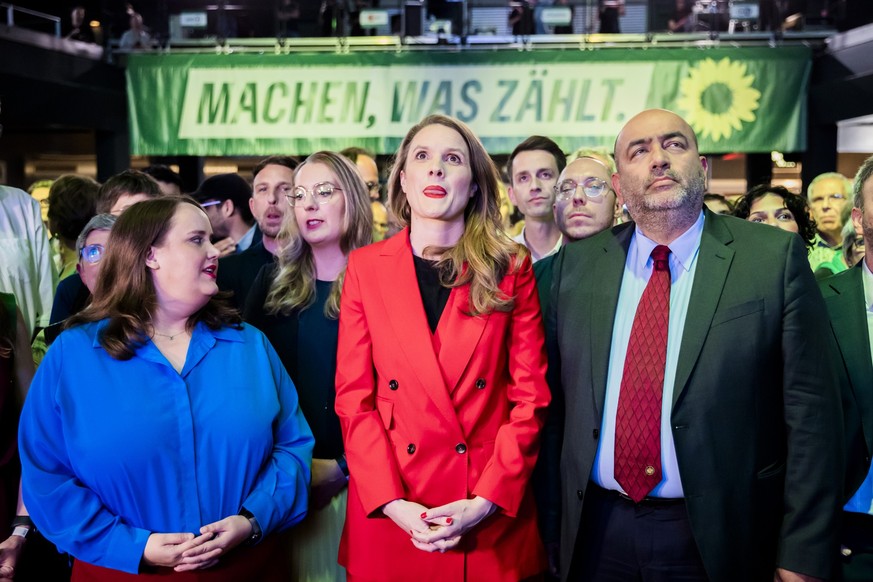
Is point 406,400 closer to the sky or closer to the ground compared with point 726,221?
closer to the ground

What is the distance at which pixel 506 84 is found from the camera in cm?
873

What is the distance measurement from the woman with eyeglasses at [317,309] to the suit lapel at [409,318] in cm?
42

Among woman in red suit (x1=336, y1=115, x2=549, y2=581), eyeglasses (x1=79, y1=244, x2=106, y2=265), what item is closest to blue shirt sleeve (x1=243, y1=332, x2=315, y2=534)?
woman in red suit (x1=336, y1=115, x2=549, y2=581)

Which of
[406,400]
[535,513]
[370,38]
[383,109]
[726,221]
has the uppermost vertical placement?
[370,38]

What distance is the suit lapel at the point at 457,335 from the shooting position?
2248 mm

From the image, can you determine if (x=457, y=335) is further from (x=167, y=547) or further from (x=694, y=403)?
(x=167, y=547)

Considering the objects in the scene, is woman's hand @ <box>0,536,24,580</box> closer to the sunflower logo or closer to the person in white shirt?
the person in white shirt

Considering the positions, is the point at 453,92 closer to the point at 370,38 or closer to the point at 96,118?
the point at 370,38

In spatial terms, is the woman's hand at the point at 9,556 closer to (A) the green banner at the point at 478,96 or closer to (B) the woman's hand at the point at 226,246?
(B) the woman's hand at the point at 226,246

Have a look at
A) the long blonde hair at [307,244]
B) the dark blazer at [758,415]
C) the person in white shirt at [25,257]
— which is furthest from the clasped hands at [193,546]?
the person in white shirt at [25,257]

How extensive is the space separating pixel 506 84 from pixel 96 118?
4.78 m

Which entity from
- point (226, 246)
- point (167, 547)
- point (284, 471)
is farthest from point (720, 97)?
point (167, 547)

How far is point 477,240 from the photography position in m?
2.40

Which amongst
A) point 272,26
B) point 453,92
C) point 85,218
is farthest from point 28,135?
point 85,218
